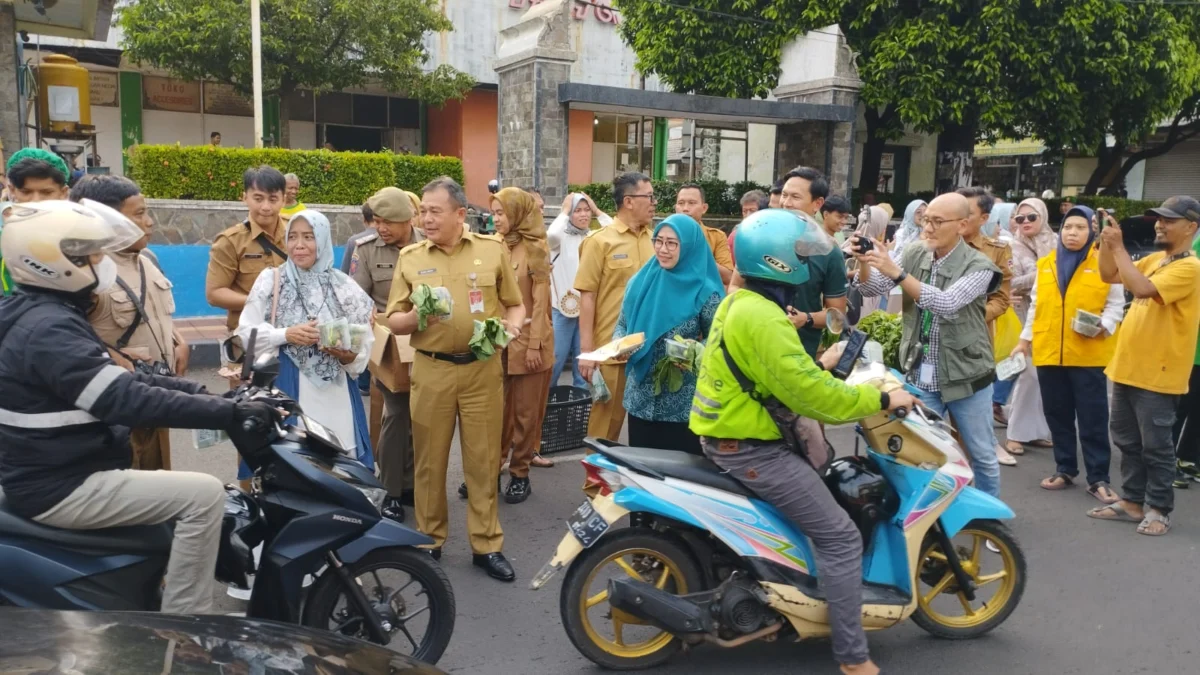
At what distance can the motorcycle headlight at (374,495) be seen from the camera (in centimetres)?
332

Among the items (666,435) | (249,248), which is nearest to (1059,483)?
(666,435)

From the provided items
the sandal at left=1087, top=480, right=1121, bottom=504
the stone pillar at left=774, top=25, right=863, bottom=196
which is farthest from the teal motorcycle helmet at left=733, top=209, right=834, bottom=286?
the stone pillar at left=774, top=25, right=863, bottom=196

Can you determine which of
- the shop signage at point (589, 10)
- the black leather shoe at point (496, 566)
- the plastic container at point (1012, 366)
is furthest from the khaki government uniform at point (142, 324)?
the shop signage at point (589, 10)

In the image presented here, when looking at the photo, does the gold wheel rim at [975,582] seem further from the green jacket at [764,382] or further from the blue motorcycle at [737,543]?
the green jacket at [764,382]

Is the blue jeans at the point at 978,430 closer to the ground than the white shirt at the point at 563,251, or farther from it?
closer to the ground

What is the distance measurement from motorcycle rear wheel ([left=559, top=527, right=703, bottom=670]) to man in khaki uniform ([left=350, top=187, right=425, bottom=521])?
72.5 inches

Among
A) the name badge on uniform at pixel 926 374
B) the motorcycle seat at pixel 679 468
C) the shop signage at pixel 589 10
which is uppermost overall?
the shop signage at pixel 589 10

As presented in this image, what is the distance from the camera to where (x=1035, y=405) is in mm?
7156

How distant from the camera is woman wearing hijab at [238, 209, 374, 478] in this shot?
4508 mm

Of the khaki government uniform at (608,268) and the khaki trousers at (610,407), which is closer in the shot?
the khaki trousers at (610,407)

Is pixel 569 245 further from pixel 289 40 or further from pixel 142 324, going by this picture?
pixel 289 40

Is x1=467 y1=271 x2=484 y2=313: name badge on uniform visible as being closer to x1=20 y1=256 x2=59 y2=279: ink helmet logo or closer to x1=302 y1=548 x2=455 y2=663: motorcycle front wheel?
x1=302 y1=548 x2=455 y2=663: motorcycle front wheel

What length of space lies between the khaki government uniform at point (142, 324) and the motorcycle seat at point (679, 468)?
6.86 ft

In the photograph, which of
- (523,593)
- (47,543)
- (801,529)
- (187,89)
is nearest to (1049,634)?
(801,529)
